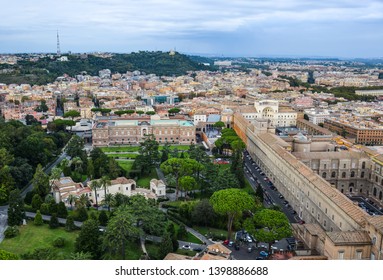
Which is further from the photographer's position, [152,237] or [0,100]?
[0,100]

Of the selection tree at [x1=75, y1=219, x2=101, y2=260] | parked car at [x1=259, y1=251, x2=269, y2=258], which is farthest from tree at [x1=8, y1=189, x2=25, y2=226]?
parked car at [x1=259, y1=251, x2=269, y2=258]

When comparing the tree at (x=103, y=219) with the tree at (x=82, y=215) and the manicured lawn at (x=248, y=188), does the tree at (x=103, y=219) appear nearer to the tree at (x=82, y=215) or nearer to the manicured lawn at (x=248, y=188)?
the tree at (x=82, y=215)

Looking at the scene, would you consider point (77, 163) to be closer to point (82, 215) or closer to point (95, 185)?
point (95, 185)

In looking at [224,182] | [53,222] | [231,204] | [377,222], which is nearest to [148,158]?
[224,182]

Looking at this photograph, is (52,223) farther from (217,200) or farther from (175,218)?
(217,200)

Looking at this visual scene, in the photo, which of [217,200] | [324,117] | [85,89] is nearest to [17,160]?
[217,200]

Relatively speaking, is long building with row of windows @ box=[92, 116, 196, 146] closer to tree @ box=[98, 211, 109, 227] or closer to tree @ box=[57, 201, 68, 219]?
tree @ box=[57, 201, 68, 219]
